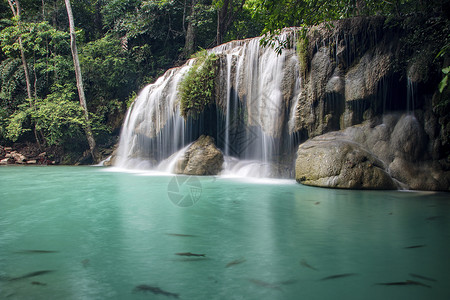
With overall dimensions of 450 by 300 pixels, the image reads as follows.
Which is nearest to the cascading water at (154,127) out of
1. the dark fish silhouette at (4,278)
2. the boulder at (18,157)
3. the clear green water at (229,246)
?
the boulder at (18,157)

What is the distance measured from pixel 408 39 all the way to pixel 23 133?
18139mm

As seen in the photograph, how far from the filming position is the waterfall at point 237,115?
1027 centimetres

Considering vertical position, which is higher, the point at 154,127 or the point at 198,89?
the point at 198,89

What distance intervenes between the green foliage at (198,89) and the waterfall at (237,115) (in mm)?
294

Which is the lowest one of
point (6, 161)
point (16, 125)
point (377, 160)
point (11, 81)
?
point (6, 161)

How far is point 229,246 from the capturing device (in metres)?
3.39

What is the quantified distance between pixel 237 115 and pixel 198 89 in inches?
64.1

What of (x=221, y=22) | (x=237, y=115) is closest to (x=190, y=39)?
(x=221, y=22)

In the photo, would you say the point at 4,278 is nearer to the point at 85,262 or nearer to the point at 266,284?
the point at 85,262

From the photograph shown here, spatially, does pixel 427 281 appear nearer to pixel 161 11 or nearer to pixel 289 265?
pixel 289 265

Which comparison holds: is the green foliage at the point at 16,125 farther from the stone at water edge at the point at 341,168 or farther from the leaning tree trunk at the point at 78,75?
the stone at water edge at the point at 341,168

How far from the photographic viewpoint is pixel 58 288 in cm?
237

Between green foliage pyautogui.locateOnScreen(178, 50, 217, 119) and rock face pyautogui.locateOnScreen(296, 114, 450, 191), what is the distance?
169 inches

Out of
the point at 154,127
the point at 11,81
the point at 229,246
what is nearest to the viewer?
the point at 229,246
